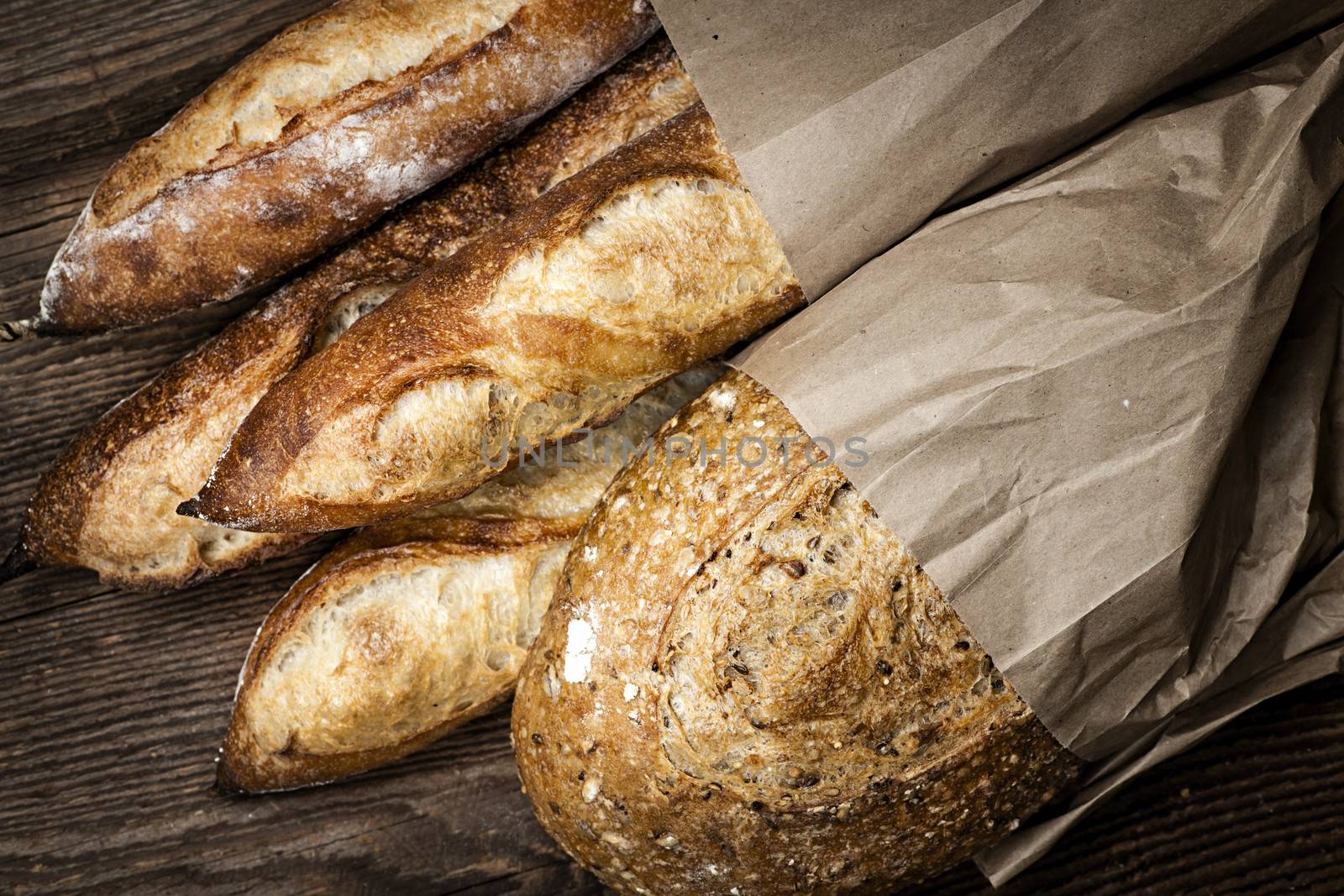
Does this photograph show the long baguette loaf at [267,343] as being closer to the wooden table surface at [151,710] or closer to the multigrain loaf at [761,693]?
the wooden table surface at [151,710]

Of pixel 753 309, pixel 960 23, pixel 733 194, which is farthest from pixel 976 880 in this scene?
pixel 960 23

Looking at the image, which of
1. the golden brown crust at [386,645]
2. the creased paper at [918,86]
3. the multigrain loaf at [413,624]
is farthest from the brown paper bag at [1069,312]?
the golden brown crust at [386,645]

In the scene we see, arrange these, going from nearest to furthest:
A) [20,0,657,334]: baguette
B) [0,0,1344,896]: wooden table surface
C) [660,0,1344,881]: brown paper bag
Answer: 1. [660,0,1344,881]: brown paper bag
2. [20,0,657,334]: baguette
3. [0,0,1344,896]: wooden table surface

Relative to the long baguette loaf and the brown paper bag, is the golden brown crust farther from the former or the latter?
the brown paper bag

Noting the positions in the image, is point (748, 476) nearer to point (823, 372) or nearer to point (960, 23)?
point (823, 372)

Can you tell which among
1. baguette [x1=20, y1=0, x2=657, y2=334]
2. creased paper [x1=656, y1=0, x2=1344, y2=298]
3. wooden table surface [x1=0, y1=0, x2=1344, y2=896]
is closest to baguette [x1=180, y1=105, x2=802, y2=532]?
creased paper [x1=656, y1=0, x2=1344, y2=298]

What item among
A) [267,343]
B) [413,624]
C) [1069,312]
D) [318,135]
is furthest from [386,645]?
[1069,312]
